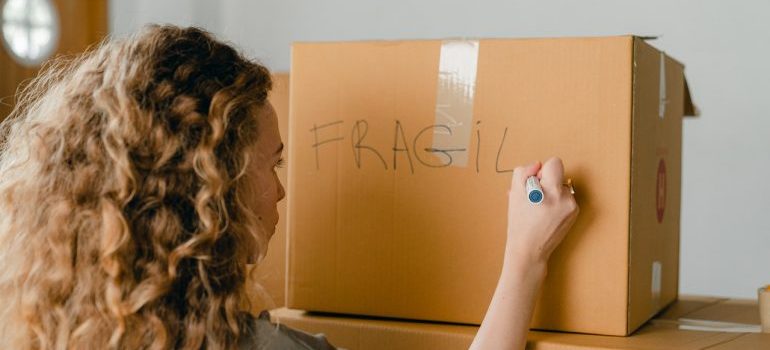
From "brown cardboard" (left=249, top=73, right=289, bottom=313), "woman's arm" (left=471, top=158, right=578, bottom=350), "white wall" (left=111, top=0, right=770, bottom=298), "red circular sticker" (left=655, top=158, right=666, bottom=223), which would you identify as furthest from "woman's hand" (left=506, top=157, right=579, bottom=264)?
Result: "white wall" (left=111, top=0, right=770, bottom=298)

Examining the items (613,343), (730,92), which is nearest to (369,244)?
(613,343)

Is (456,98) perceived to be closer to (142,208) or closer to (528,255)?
(528,255)

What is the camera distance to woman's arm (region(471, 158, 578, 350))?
0.97m

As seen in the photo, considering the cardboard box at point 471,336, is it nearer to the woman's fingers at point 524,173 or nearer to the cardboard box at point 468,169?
the cardboard box at point 468,169

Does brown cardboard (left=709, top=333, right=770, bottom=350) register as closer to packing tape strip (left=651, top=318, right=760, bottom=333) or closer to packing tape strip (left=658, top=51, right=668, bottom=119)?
packing tape strip (left=651, top=318, right=760, bottom=333)

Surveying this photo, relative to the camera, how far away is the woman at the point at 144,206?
832mm

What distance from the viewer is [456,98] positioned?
1.06 m

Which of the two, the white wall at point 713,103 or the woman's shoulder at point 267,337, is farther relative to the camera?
the white wall at point 713,103

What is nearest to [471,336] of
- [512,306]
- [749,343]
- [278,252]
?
[512,306]

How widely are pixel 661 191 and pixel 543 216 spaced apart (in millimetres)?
230

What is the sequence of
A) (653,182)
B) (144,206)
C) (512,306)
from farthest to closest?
1. (653,182)
2. (512,306)
3. (144,206)

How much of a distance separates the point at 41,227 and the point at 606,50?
2.00 ft

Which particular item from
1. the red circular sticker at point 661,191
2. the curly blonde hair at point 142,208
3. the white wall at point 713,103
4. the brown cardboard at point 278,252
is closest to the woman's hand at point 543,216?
the red circular sticker at point 661,191

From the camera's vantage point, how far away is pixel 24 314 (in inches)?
34.5
